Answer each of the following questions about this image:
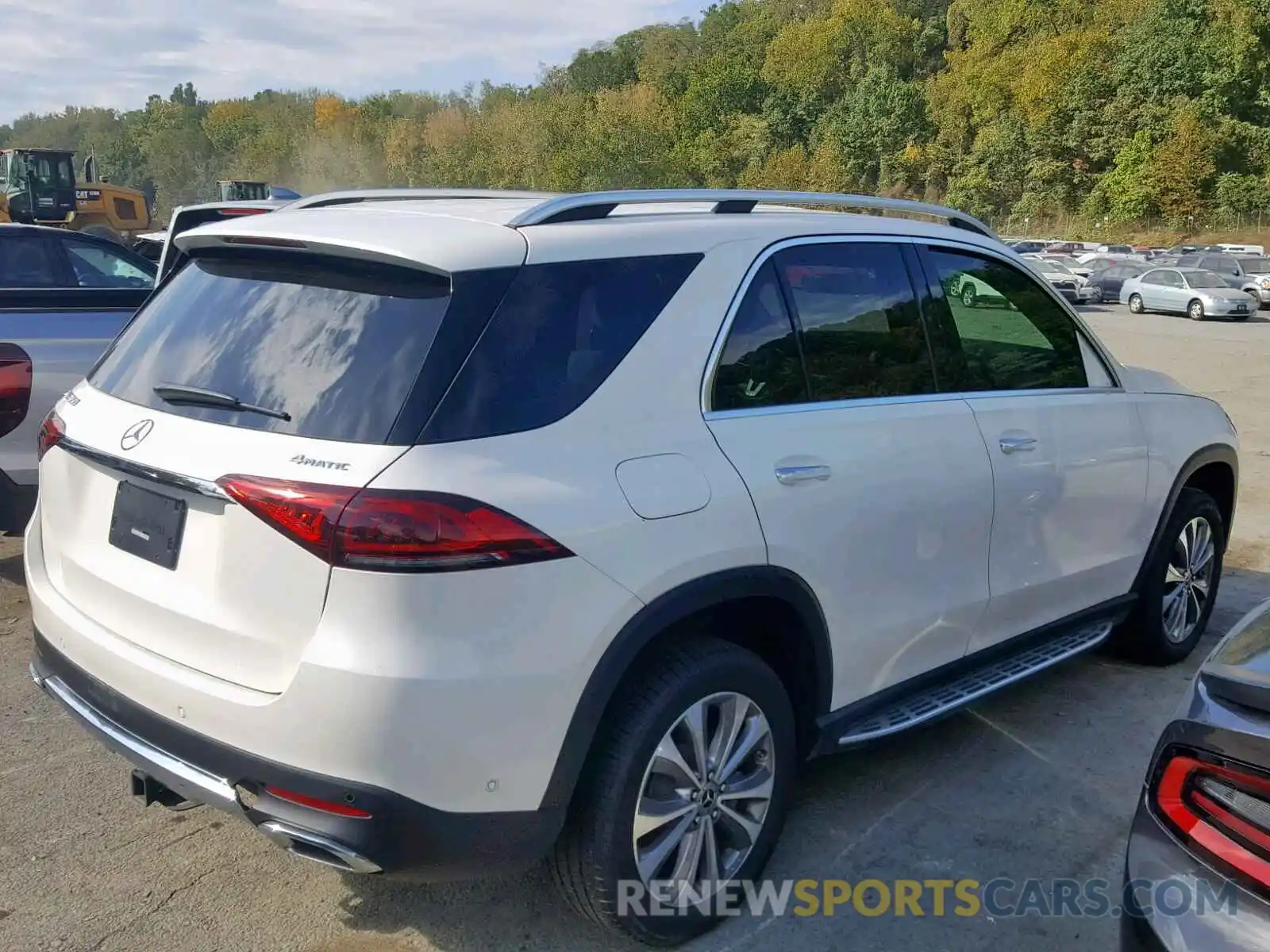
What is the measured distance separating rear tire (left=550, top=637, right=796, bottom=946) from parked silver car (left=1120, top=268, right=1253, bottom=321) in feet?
101

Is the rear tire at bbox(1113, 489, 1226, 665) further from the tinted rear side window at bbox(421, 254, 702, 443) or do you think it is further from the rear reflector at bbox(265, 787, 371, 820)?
the rear reflector at bbox(265, 787, 371, 820)

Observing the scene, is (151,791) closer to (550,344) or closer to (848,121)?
(550,344)

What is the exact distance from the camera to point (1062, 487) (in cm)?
390

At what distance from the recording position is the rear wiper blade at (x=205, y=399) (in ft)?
8.20

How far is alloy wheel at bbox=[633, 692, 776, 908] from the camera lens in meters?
2.69

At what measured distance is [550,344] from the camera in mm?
2539

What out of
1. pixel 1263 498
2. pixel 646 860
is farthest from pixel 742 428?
pixel 1263 498

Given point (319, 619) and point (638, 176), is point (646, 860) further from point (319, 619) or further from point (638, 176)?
point (638, 176)

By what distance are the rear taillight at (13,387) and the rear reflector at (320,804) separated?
3.43 meters

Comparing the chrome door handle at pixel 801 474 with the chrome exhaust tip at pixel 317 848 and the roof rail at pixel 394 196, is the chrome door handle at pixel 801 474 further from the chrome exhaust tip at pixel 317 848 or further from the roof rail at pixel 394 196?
the chrome exhaust tip at pixel 317 848

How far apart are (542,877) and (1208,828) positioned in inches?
71.2

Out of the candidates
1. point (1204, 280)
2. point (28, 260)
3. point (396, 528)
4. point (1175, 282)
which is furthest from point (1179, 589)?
point (1175, 282)

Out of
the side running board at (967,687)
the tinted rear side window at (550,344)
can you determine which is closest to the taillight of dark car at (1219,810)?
the side running board at (967,687)

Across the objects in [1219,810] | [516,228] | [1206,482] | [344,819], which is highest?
[516,228]
